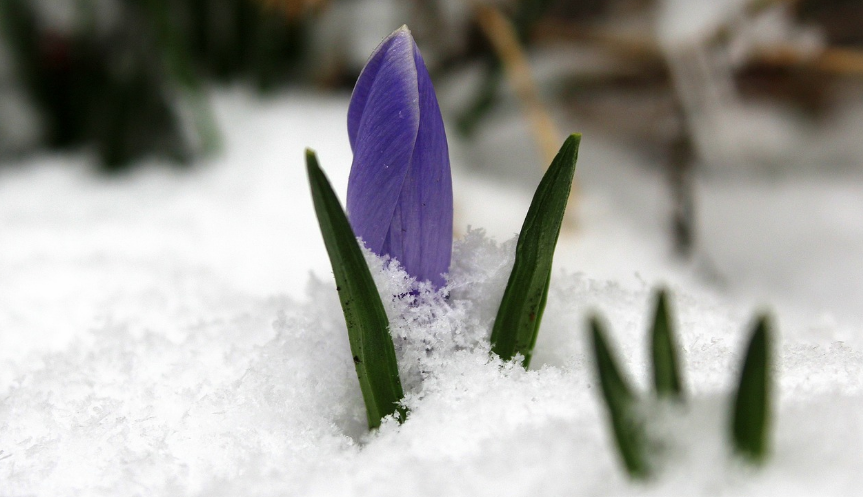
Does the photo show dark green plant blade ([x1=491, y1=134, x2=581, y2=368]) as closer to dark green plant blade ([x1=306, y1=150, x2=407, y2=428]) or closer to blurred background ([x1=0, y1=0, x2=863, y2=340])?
dark green plant blade ([x1=306, y1=150, x2=407, y2=428])

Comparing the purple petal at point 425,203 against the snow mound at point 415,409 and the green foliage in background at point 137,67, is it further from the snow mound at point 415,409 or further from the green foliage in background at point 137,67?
the green foliage in background at point 137,67

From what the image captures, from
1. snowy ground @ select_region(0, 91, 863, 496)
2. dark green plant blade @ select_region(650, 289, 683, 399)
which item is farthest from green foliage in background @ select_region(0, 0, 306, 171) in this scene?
dark green plant blade @ select_region(650, 289, 683, 399)

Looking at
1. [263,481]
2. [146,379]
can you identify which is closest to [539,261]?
[263,481]

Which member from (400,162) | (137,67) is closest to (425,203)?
(400,162)

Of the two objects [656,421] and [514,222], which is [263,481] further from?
[514,222]

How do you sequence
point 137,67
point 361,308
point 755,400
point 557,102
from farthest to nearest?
point 557,102 → point 137,67 → point 361,308 → point 755,400

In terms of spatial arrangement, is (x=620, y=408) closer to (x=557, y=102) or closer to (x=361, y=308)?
(x=361, y=308)
